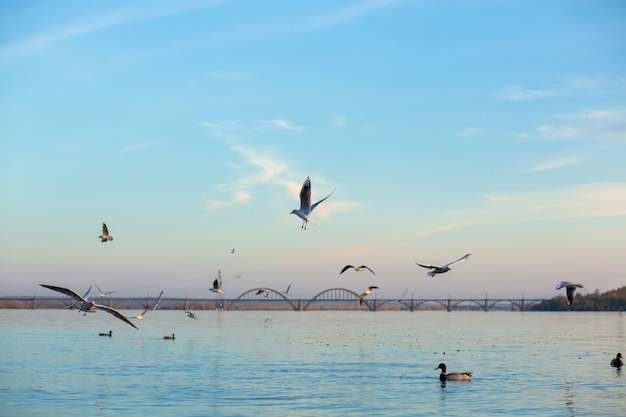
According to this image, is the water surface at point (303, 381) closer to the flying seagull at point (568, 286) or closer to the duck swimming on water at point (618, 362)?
the duck swimming on water at point (618, 362)

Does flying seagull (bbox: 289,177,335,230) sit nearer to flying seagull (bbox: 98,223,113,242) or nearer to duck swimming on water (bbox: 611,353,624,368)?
flying seagull (bbox: 98,223,113,242)

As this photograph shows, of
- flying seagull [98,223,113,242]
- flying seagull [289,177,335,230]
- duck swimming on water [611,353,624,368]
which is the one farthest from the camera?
duck swimming on water [611,353,624,368]

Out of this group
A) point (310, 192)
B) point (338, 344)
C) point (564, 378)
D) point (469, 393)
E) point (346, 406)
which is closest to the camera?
point (310, 192)

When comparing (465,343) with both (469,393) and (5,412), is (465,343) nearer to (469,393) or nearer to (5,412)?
(469,393)

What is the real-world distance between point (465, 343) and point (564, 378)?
31.8m

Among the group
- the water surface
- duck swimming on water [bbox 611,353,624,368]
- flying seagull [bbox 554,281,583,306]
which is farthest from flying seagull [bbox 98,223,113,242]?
duck swimming on water [bbox 611,353,624,368]

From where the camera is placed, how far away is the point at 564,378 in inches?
1784

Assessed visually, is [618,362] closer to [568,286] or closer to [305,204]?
[568,286]

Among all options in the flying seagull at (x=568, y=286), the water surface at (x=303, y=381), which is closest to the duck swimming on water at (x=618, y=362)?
the water surface at (x=303, y=381)

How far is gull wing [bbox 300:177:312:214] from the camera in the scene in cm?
3144

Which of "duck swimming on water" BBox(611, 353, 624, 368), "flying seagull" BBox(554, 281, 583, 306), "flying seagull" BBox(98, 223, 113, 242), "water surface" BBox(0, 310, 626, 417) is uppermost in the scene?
"flying seagull" BBox(98, 223, 113, 242)

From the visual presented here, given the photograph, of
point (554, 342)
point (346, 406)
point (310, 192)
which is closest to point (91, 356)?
point (346, 406)

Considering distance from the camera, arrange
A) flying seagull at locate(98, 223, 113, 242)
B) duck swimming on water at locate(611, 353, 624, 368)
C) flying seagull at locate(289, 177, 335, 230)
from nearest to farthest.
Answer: flying seagull at locate(289, 177, 335, 230) < flying seagull at locate(98, 223, 113, 242) < duck swimming on water at locate(611, 353, 624, 368)

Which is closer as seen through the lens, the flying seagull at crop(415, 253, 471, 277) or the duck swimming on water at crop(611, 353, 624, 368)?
the flying seagull at crop(415, 253, 471, 277)
